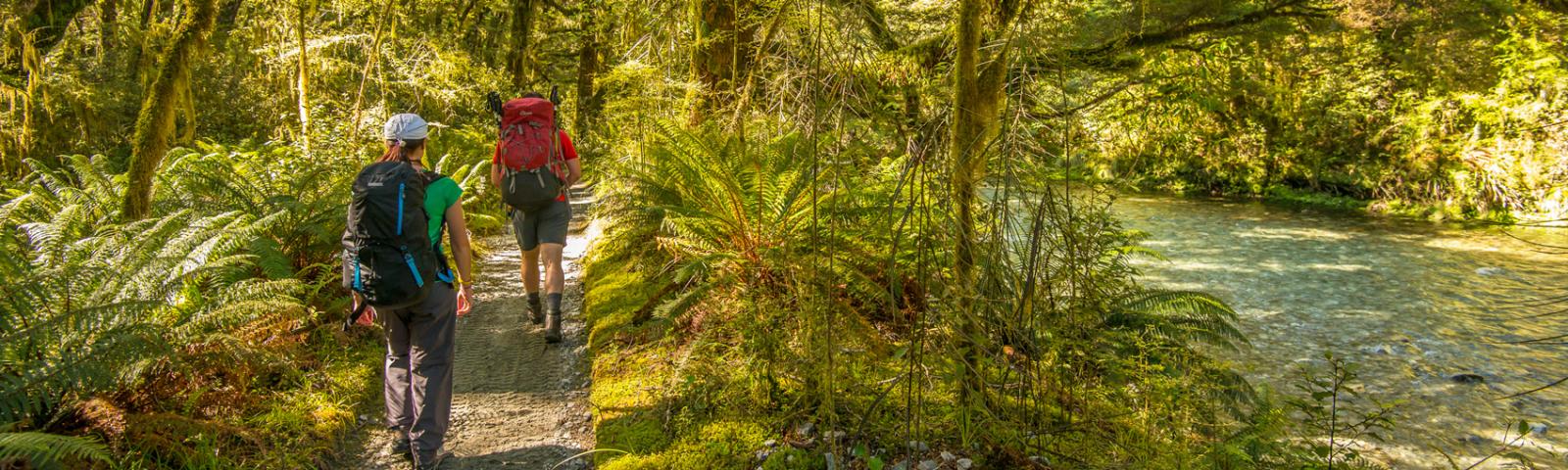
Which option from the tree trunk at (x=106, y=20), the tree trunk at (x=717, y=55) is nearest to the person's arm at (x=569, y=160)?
the tree trunk at (x=717, y=55)

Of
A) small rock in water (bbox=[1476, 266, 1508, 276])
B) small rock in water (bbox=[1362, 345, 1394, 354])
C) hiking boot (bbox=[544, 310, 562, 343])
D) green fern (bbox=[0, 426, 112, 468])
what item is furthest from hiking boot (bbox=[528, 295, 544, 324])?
small rock in water (bbox=[1476, 266, 1508, 276])

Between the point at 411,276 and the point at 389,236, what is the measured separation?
7.4 inches

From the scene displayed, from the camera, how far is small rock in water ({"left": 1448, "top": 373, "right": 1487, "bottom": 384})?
5.65m

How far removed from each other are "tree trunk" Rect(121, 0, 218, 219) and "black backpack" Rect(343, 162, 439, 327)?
324 centimetres

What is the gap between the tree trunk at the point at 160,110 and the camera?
5.26 m

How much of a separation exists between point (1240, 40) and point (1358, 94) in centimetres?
1106

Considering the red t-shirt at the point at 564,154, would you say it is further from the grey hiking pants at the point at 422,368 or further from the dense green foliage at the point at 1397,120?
the dense green foliage at the point at 1397,120

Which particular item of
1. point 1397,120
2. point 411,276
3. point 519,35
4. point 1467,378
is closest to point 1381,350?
point 1467,378

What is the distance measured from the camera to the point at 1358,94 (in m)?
15.5

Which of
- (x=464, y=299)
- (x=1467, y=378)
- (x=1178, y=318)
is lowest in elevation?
(x=1467, y=378)

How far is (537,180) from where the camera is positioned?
488 cm

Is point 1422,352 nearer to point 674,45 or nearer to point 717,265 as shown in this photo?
point 717,265

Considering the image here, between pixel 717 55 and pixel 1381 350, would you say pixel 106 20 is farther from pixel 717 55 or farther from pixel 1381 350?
pixel 1381 350

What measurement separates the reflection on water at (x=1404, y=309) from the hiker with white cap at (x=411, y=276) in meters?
4.10
